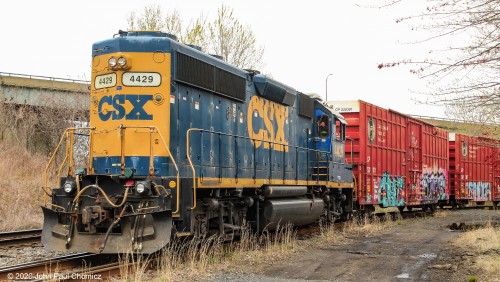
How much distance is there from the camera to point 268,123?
564 inches

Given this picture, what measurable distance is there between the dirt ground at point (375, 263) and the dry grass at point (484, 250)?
7.0 inches

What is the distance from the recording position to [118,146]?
34.2 feet

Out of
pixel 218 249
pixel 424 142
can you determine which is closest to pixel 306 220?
pixel 218 249

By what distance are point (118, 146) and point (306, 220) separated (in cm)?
632

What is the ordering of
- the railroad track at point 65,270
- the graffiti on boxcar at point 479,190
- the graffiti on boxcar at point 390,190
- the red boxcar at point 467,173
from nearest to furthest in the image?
the railroad track at point 65,270, the graffiti on boxcar at point 390,190, the red boxcar at point 467,173, the graffiti on boxcar at point 479,190

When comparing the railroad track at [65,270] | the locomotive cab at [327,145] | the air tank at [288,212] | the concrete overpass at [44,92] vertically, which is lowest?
the railroad track at [65,270]

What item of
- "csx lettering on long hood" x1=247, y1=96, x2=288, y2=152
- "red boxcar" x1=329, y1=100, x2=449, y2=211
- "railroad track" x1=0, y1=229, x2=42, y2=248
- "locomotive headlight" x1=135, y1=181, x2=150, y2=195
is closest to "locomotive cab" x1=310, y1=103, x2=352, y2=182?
"red boxcar" x1=329, y1=100, x2=449, y2=211

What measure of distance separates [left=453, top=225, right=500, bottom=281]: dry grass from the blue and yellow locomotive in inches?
160

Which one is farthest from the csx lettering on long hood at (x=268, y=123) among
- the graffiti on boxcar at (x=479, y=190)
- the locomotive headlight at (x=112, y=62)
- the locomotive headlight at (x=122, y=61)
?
the graffiti on boxcar at (x=479, y=190)

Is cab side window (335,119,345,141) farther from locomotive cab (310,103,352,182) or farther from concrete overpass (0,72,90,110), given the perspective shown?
concrete overpass (0,72,90,110)

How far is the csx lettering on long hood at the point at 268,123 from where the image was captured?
44.4ft

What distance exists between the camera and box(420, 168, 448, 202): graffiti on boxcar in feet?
82.9

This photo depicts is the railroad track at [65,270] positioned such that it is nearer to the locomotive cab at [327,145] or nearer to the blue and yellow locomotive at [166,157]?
the blue and yellow locomotive at [166,157]

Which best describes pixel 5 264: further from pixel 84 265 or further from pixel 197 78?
pixel 197 78
